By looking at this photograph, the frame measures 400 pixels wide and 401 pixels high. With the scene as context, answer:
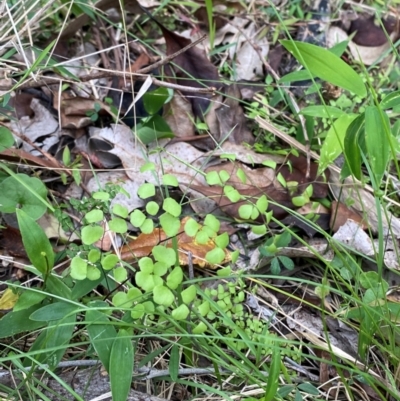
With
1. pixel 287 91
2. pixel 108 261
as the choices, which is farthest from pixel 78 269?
pixel 287 91

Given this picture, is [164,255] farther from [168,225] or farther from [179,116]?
[179,116]

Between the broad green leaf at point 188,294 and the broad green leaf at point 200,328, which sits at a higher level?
the broad green leaf at point 188,294

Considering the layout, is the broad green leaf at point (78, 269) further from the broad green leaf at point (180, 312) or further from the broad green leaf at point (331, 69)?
the broad green leaf at point (331, 69)

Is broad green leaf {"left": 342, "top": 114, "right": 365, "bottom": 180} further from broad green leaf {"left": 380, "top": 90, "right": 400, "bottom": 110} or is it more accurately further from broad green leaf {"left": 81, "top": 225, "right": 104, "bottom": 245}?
broad green leaf {"left": 81, "top": 225, "right": 104, "bottom": 245}

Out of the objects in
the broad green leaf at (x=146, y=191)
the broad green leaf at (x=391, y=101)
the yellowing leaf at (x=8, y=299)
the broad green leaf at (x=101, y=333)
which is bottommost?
the yellowing leaf at (x=8, y=299)

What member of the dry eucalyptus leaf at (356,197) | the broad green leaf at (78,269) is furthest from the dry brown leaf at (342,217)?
the broad green leaf at (78,269)

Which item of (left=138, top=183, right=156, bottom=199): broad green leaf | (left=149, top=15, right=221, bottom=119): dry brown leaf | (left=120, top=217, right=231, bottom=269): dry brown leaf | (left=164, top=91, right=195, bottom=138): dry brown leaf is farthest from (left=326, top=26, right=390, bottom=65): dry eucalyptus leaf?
(left=138, top=183, right=156, bottom=199): broad green leaf
